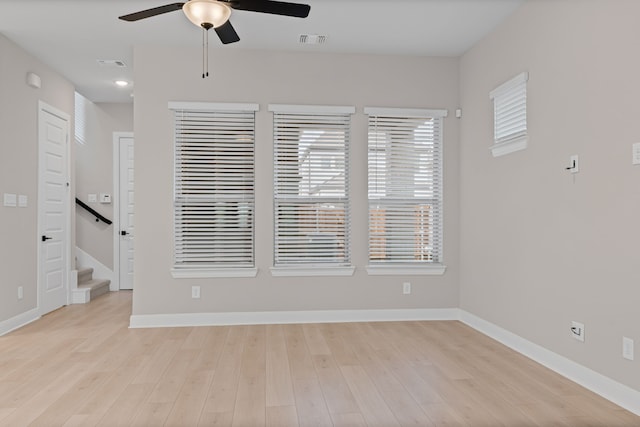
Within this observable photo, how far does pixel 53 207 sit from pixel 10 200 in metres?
0.90

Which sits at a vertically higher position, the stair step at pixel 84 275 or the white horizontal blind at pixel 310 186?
the white horizontal blind at pixel 310 186

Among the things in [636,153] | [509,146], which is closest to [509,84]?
[509,146]

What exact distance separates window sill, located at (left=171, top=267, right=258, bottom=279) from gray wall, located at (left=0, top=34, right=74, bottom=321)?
159 cm

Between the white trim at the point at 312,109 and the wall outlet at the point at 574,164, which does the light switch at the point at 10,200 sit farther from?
the wall outlet at the point at 574,164

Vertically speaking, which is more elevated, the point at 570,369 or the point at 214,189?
the point at 214,189

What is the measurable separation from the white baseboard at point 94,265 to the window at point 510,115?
577 centimetres

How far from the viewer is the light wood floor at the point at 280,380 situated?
2.41 metres

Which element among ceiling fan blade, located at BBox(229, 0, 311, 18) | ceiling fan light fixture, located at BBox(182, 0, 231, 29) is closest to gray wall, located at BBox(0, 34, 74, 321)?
ceiling fan light fixture, located at BBox(182, 0, 231, 29)

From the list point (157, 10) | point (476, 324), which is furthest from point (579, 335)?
point (157, 10)

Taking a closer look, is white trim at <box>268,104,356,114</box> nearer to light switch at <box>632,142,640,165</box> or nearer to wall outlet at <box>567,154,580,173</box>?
wall outlet at <box>567,154,580,173</box>

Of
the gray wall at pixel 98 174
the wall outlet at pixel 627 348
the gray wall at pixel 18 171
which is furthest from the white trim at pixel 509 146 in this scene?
the gray wall at pixel 98 174

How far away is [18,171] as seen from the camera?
4.48 m

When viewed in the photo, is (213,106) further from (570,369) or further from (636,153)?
(570,369)

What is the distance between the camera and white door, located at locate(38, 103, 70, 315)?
16.2 feet
